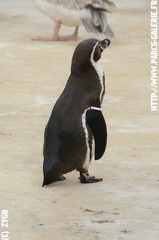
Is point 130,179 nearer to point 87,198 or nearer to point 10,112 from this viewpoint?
point 87,198

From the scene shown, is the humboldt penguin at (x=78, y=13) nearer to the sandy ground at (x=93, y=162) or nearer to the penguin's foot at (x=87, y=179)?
the sandy ground at (x=93, y=162)

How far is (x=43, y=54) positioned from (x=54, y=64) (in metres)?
0.61

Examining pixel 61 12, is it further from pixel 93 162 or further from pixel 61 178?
pixel 61 178

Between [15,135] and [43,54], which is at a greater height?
[15,135]

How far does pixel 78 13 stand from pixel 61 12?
0.21 metres

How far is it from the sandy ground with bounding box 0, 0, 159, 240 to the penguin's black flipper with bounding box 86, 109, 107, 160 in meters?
0.24

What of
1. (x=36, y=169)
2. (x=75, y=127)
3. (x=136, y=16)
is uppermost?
(x=75, y=127)

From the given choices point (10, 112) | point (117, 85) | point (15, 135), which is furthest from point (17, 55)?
point (15, 135)

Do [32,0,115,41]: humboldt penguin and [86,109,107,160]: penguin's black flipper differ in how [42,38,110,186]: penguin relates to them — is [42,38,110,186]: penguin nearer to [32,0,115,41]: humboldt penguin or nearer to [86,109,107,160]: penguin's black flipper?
[86,109,107,160]: penguin's black flipper

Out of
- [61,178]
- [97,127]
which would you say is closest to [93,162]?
[61,178]

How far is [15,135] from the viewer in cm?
673

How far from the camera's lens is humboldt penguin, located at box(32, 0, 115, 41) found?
1118 cm

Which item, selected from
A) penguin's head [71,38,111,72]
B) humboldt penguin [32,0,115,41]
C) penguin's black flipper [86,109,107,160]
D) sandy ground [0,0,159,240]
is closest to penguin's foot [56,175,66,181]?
sandy ground [0,0,159,240]

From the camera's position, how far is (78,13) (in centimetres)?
1122
